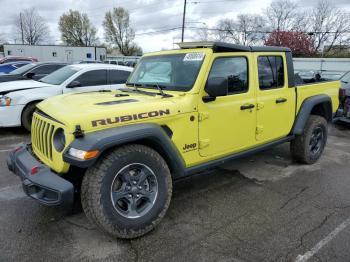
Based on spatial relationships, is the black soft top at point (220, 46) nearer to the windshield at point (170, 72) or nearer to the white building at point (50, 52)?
the windshield at point (170, 72)

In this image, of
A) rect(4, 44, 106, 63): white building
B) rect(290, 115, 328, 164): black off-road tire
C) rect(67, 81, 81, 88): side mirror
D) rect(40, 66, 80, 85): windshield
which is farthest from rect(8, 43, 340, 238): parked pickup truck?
rect(4, 44, 106, 63): white building

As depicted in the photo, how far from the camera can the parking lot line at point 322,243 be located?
2.91 m

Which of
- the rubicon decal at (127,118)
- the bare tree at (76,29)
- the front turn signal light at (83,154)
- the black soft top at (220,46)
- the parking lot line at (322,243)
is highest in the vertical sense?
the bare tree at (76,29)

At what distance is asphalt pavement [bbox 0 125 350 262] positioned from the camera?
2963 mm

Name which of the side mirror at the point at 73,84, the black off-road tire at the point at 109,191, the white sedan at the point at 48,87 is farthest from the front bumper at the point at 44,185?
the side mirror at the point at 73,84

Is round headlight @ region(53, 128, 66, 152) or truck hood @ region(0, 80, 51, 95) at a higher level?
truck hood @ region(0, 80, 51, 95)

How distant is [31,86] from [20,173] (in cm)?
493

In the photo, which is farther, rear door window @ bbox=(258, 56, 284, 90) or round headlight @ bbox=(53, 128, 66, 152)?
rear door window @ bbox=(258, 56, 284, 90)

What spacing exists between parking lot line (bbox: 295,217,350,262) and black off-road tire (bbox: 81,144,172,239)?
55.3 inches

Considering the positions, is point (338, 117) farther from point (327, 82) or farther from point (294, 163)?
point (294, 163)

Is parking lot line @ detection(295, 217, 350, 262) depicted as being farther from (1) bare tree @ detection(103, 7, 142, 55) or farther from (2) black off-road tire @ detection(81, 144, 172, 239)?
(1) bare tree @ detection(103, 7, 142, 55)

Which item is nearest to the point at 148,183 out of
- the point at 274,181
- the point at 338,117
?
the point at 274,181

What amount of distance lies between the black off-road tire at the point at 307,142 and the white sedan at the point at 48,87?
4.74 meters

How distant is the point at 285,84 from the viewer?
15.8 ft
